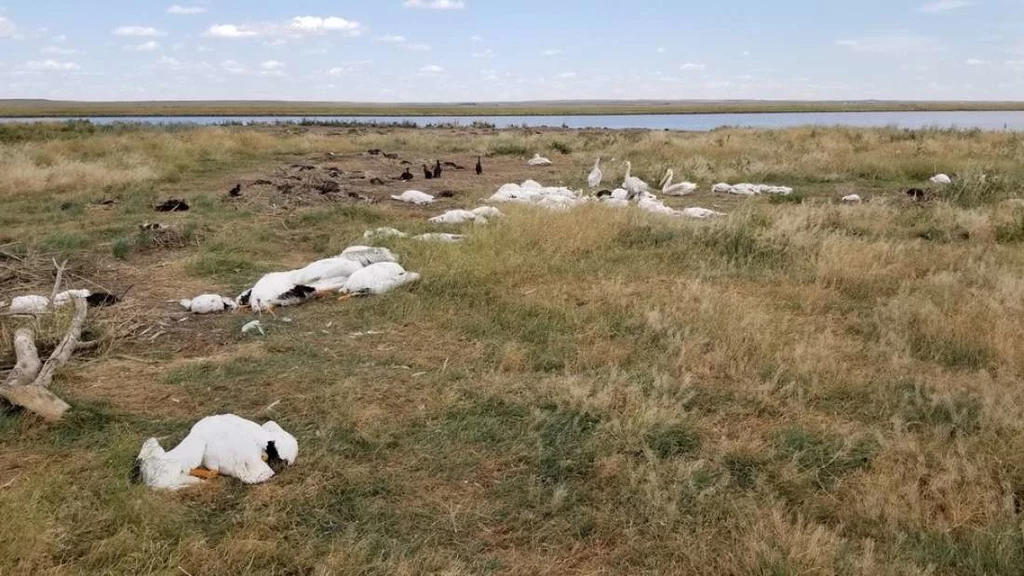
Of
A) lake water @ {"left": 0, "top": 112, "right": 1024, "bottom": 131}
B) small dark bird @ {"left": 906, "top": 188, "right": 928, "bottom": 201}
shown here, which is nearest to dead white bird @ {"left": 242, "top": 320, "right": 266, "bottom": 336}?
small dark bird @ {"left": 906, "top": 188, "right": 928, "bottom": 201}

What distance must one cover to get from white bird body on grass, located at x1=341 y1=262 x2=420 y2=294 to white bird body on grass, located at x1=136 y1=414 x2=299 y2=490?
2881mm

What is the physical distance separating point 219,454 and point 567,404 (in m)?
1.98

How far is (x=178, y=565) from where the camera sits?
2678 millimetres

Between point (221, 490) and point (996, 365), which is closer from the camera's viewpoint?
point (221, 490)

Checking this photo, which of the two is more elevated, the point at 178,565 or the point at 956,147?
the point at 956,147

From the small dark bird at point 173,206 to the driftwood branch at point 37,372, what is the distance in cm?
654

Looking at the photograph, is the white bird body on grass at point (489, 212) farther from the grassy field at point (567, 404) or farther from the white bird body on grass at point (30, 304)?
the white bird body on grass at point (30, 304)

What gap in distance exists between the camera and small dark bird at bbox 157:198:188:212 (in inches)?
446

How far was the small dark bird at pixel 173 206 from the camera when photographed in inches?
446

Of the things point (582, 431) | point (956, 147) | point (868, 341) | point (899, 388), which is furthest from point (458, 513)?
point (956, 147)

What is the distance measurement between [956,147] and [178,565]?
77.6 ft

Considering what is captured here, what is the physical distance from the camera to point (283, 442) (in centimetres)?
360

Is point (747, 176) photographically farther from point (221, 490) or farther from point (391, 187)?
point (221, 490)

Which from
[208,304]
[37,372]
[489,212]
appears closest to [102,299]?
[208,304]
